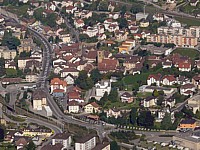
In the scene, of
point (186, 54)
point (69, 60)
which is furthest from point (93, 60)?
point (186, 54)

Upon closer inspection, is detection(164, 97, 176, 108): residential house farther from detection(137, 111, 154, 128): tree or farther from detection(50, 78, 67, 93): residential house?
detection(50, 78, 67, 93): residential house

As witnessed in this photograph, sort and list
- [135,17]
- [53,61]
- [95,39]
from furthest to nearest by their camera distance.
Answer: [135,17]
[95,39]
[53,61]

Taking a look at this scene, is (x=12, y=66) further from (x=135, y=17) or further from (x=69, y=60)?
(x=135, y=17)

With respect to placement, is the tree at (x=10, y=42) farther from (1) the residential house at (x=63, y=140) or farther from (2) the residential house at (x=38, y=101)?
(1) the residential house at (x=63, y=140)

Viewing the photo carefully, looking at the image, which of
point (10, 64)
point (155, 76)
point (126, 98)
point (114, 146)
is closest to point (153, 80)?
point (155, 76)

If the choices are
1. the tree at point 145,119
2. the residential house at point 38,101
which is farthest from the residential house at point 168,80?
the residential house at point 38,101

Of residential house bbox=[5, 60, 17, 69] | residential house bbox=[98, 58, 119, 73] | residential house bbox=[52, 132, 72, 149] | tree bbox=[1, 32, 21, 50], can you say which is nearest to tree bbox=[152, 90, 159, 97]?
residential house bbox=[98, 58, 119, 73]

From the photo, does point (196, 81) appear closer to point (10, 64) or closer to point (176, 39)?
point (176, 39)

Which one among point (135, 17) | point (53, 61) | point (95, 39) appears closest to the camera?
point (53, 61)
